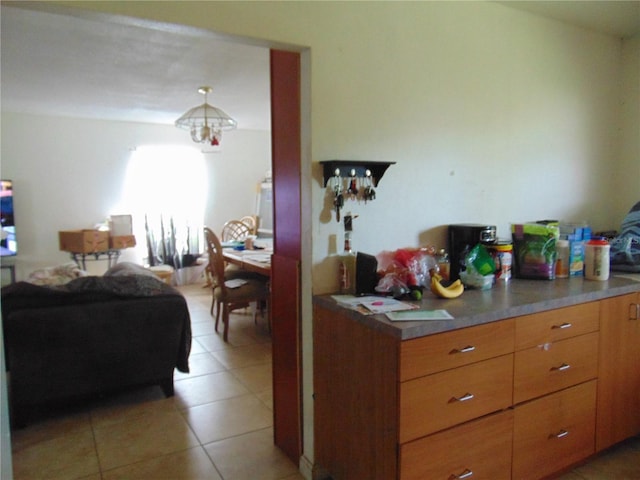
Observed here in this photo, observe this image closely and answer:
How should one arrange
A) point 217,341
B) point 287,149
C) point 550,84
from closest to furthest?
point 287,149 → point 550,84 → point 217,341

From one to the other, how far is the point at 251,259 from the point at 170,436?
168 centimetres

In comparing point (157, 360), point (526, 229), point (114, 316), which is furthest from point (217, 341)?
point (526, 229)

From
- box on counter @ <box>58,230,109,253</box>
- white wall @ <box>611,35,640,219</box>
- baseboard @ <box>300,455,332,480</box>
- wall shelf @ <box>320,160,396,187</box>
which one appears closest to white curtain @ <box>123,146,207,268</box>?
box on counter @ <box>58,230,109,253</box>

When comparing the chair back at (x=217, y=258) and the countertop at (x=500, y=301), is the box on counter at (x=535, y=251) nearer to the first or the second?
the countertop at (x=500, y=301)

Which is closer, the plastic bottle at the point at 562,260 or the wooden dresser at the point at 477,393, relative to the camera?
the wooden dresser at the point at 477,393

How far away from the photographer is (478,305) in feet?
5.52

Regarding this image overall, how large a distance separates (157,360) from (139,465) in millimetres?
720

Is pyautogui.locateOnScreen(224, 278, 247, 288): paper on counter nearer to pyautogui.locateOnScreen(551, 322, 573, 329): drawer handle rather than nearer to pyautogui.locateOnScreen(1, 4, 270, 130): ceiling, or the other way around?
pyautogui.locateOnScreen(1, 4, 270, 130): ceiling

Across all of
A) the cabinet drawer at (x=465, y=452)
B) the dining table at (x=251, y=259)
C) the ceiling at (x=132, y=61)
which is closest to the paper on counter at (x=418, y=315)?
the cabinet drawer at (x=465, y=452)

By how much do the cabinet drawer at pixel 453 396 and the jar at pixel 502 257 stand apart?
1.86 ft

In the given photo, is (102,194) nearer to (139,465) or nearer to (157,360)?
(157,360)

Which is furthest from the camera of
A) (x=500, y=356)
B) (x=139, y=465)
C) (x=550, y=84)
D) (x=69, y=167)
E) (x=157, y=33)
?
(x=69, y=167)

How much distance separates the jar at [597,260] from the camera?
210 centimetres

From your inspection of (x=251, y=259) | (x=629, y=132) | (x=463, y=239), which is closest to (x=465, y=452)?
(x=463, y=239)
